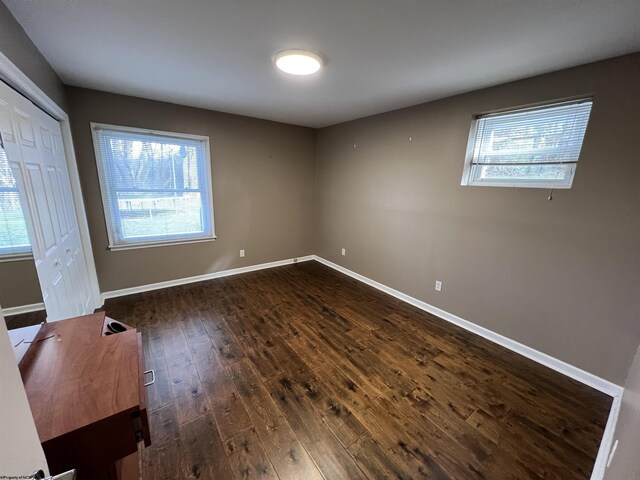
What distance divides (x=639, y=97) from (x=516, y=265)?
4.60ft

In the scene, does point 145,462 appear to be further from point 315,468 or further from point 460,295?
point 460,295

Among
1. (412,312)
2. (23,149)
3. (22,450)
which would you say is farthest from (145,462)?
(412,312)

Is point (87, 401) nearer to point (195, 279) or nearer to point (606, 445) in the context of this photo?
point (606, 445)

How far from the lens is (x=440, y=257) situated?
2.97m

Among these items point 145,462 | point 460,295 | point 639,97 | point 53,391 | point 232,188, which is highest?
point 639,97

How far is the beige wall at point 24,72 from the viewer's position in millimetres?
1149

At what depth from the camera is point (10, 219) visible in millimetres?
1239

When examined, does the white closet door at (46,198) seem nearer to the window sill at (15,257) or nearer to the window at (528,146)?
the window sill at (15,257)

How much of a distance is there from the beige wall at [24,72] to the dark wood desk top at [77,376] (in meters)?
0.21

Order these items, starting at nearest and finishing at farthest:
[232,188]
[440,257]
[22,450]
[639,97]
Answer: [22,450], [639,97], [440,257], [232,188]

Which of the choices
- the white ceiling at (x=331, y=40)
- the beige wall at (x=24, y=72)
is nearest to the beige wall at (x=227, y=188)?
the white ceiling at (x=331, y=40)

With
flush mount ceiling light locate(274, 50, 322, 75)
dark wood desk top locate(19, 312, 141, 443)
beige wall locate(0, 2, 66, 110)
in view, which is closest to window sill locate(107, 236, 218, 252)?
beige wall locate(0, 2, 66, 110)

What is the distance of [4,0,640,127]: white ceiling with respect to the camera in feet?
4.58

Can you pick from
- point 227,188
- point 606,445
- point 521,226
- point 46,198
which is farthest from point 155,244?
point 606,445
